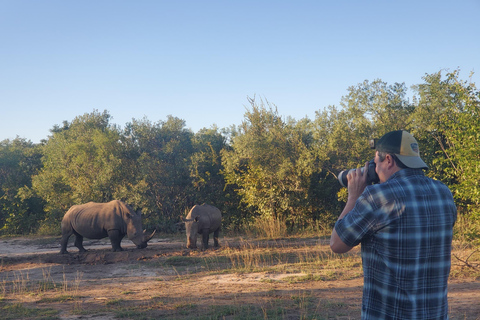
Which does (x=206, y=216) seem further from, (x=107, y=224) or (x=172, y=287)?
(x=172, y=287)

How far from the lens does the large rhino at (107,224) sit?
1488 cm

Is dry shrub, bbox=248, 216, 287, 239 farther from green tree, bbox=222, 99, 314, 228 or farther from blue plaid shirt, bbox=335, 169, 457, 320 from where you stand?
blue plaid shirt, bbox=335, 169, 457, 320

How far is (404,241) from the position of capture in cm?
236

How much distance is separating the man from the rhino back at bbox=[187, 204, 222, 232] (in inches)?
492

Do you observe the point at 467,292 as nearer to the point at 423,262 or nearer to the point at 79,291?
the point at 423,262

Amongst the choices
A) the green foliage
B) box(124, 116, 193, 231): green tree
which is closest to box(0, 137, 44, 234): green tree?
the green foliage

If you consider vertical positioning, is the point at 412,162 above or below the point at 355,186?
above

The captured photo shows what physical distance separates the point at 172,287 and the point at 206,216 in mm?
5958

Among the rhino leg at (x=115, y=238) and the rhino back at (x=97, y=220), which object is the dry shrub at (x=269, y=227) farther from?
the rhino leg at (x=115, y=238)

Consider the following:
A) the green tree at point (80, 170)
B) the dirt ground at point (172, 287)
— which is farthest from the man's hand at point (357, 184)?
the green tree at point (80, 170)

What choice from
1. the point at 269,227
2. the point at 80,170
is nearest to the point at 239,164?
the point at 269,227

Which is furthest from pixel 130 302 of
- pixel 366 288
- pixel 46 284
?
pixel 366 288

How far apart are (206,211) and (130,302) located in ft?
A: 24.6

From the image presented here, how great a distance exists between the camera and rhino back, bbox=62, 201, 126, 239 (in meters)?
15.1
